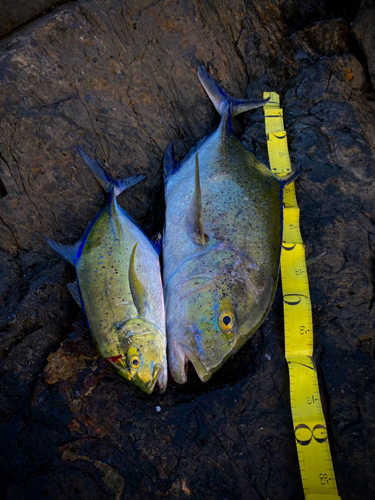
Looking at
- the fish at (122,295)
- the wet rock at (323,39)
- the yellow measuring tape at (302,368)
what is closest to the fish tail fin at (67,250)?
the fish at (122,295)

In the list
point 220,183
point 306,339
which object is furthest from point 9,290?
point 306,339

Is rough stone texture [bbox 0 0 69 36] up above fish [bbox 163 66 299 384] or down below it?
above

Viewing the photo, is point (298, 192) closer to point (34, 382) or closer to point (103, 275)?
point (103, 275)

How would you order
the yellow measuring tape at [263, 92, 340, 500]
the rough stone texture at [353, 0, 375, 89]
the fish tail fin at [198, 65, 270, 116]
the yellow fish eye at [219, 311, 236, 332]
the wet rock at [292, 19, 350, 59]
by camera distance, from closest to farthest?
the yellow measuring tape at [263, 92, 340, 500] < the yellow fish eye at [219, 311, 236, 332] < the fish tail fin at [198, 65, 270, 116] < the rough stone texture at [353, 0, 375, 89] < the wet rock at [292, 19, 350, 59]

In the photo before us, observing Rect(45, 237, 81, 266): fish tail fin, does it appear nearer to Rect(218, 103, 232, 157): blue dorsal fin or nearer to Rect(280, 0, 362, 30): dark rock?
Rect(218, 103, 232, 157): blue dorsal fin

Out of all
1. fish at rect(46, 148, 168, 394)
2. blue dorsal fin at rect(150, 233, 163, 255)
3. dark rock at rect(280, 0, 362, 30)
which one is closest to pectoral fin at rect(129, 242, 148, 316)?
fish at rect(46, 148, 168, 394)

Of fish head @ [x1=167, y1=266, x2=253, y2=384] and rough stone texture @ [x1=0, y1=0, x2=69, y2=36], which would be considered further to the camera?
rough stone texture @ [x1=0, y1=0, x2=69, y2=36]
